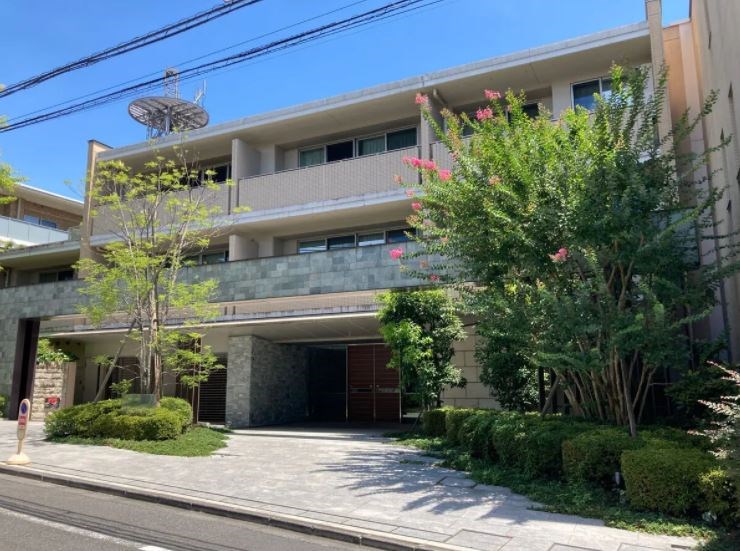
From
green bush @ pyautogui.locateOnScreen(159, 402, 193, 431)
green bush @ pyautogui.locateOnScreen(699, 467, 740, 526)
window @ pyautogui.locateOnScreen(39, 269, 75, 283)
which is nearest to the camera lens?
green bush @ pyautogui.locateOnScreen(699, 467, 740, 526)

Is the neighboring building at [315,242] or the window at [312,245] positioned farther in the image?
the window at [312,245]

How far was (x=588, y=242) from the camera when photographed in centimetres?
882

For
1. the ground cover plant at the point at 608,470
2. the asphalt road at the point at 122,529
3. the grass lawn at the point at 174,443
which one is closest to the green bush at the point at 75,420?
the grass lawn at the point at 174,443

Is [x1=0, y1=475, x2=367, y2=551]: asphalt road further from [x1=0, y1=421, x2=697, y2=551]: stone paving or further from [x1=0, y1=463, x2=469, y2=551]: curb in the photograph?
[x1=0, y1=421, x2=697, y2=551]: stone paving

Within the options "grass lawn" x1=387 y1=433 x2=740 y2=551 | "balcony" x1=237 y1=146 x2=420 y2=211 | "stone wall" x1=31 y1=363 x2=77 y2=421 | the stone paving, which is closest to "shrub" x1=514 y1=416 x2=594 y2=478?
"grass lawn" x1=387 y1=433 x2=740 y2=551

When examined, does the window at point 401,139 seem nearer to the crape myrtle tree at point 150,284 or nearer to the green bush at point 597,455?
the crape myrtle tree at point 150,284

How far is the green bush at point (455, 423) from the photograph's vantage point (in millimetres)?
11555

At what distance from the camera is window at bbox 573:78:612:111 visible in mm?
16328

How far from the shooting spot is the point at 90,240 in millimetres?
21766

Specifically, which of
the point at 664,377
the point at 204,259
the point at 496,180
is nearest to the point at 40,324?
the point at 204,259

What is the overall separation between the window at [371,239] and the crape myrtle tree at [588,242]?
24.6 ft

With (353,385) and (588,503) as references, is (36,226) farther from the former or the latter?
(588,503)

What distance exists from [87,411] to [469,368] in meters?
9.18

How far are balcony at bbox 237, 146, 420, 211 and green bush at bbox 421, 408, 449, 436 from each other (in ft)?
21.8
